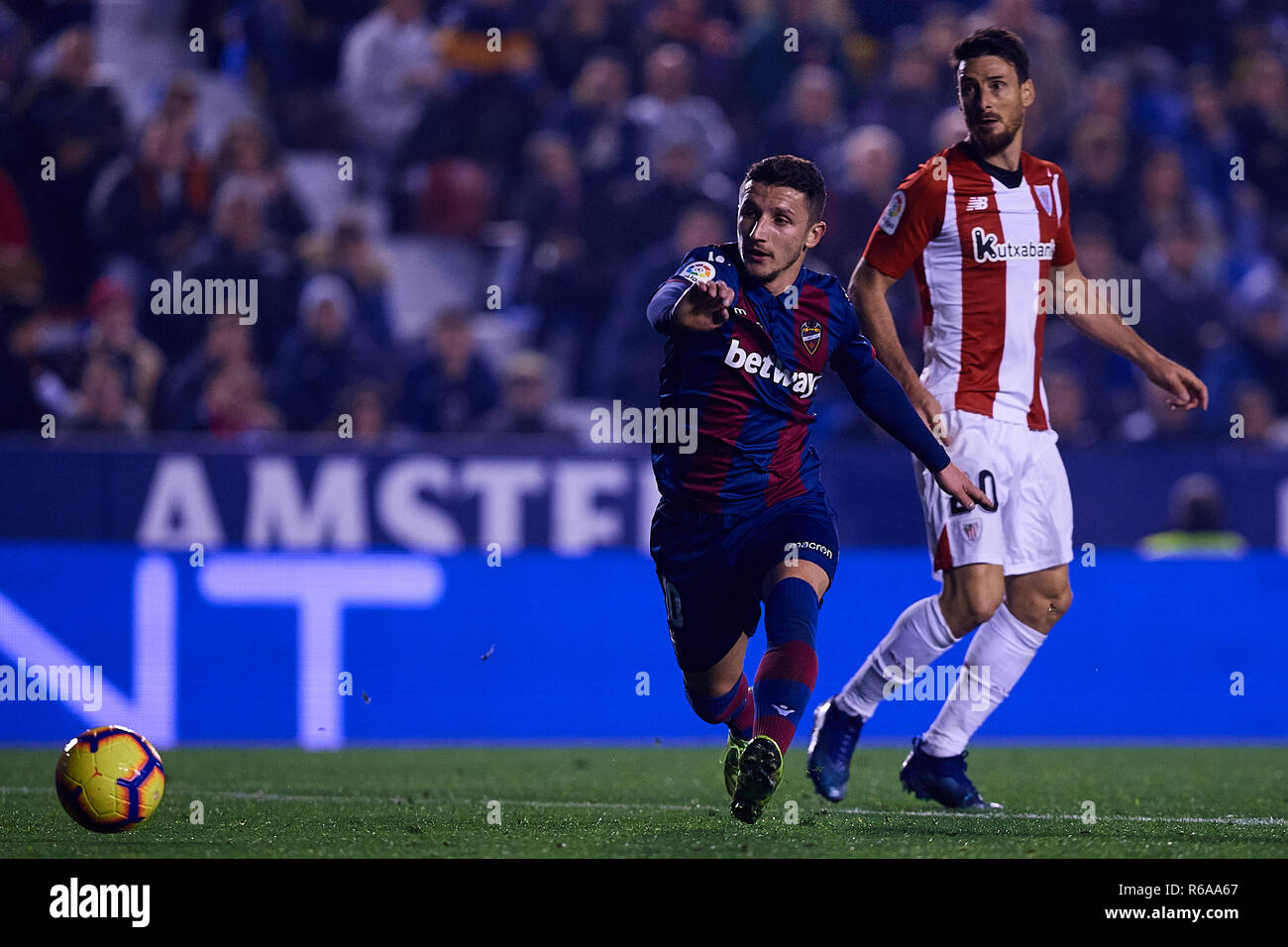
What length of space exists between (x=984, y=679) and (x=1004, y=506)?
0.62m

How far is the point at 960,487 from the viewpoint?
5.68 meters

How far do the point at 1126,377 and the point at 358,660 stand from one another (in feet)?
18.7

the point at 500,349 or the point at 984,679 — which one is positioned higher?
the point at 500,349

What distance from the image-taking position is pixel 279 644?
943 centimetres

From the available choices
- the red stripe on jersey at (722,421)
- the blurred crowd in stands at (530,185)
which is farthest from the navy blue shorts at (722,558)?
the blurred crowd in stands at (530,185)

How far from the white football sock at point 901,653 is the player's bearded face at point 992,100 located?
63.5 inches

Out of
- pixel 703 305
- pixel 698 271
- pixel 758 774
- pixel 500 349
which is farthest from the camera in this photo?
pixel 500 349

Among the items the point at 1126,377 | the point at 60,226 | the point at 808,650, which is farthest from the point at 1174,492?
the point at 60,226

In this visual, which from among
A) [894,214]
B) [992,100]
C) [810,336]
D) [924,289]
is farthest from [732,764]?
[992,100]

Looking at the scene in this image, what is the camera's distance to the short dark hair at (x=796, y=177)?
5.38 m

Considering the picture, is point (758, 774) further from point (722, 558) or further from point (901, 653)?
point (901, 653)

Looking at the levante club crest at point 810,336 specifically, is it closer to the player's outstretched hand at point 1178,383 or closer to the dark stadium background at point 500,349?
the player's outstretched hand at point 1178,383

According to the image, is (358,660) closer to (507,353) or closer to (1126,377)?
(507,353)
